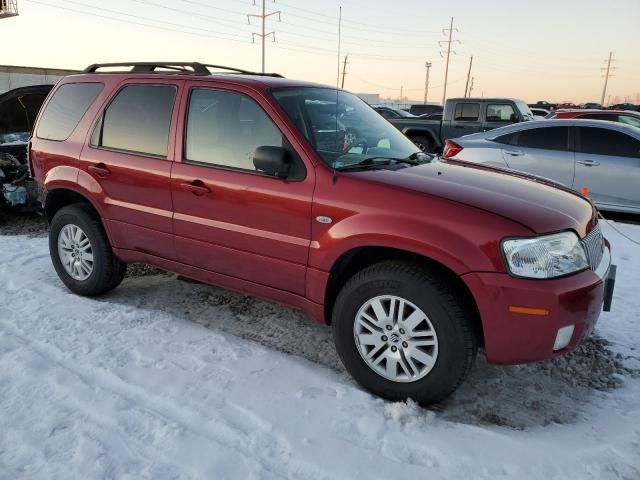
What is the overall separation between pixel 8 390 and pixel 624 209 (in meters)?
7.33

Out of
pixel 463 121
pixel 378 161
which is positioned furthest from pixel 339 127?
pixel 463 121

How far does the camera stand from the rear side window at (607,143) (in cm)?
696

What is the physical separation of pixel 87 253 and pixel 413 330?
2.87 meters

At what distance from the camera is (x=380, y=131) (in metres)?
3.83

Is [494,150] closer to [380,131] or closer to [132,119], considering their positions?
[380,131]

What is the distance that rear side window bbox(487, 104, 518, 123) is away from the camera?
12656 millimetres

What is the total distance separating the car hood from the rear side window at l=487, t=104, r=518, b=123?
9.90 meters

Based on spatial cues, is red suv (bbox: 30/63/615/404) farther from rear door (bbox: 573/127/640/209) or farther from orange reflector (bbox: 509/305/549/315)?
rear door (bbox: 573/127/640/209)

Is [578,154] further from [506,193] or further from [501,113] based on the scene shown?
[501,113]

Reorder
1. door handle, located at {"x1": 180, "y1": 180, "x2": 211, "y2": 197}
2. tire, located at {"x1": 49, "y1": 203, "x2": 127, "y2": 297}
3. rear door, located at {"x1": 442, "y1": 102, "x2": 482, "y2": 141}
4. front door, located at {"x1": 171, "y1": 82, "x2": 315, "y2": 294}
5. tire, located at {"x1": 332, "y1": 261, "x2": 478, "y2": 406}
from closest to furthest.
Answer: tire, located at {"x1": 332, "y1": 261, "x2": 478, "y2": 406}
front door, located at {"x1": 171, "y1": 82, "x2": 315, "y2": 294}
door handle, located at {"x1": 180, "y1": 180, "x2": 211, "y2": 197}
tire, located at {"x1": 49, "y1": 203, "x2": 127, "y2": 297}
rear door, located at {"x1": 442, "y1": 102, "x2": 482, "y2": 141}

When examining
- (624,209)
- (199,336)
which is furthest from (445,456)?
(624,209)

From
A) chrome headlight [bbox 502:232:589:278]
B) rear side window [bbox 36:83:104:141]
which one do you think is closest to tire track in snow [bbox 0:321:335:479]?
chrome headlight [bbox 502:232:589:278]

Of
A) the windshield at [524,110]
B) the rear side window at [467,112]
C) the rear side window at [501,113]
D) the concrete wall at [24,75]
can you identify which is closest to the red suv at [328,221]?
the rear side window at [467,112]

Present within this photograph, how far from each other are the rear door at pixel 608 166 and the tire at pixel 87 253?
20.4ft
